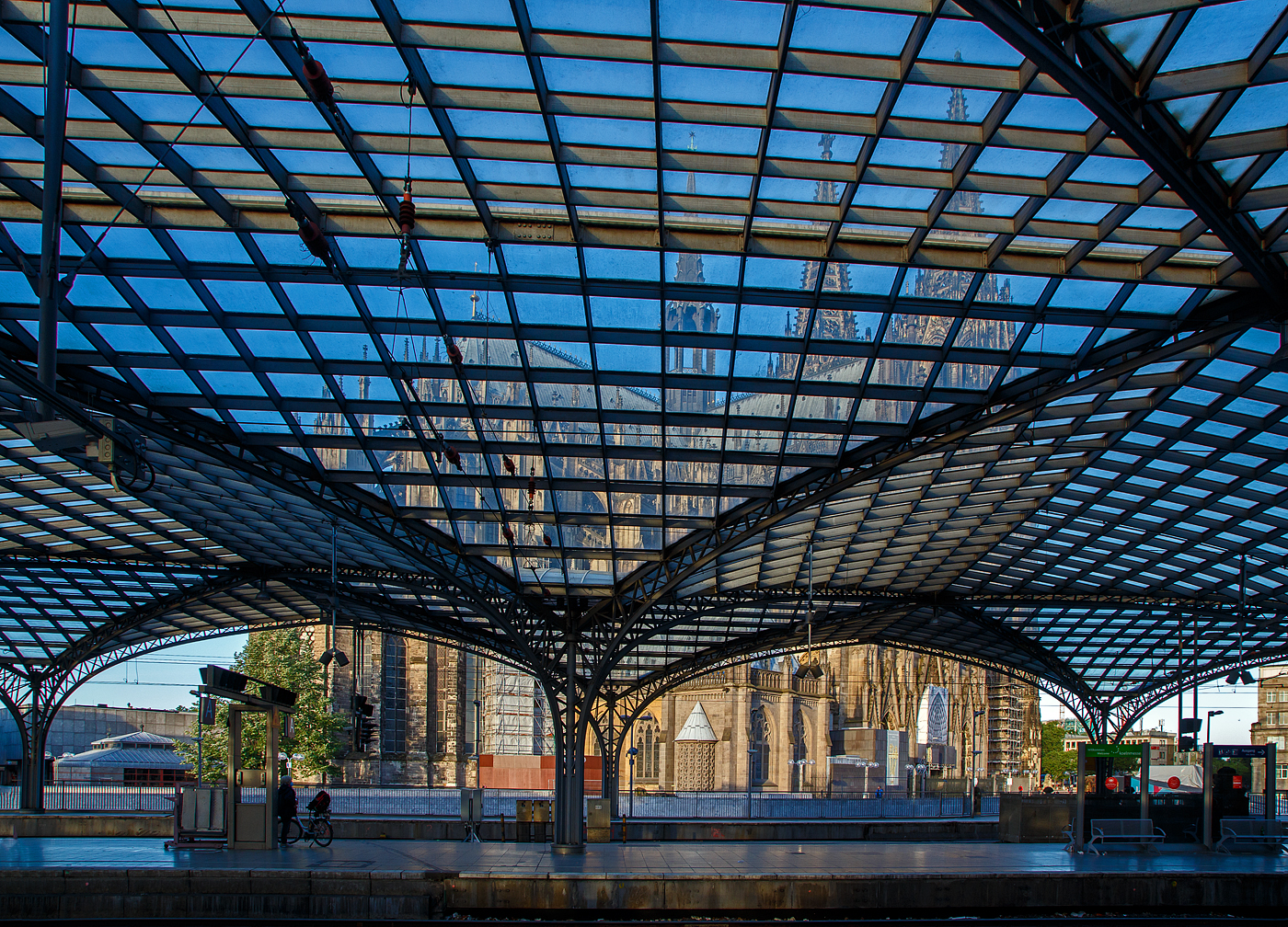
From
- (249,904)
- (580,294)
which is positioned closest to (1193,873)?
(580,294)

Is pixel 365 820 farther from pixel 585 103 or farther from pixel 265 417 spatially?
pixel 585 103

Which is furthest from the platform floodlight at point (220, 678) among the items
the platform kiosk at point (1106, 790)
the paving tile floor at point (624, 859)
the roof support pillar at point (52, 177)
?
the platform kiosk at point (1106, 790)

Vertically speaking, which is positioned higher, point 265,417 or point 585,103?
point 585,103

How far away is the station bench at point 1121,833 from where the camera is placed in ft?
107

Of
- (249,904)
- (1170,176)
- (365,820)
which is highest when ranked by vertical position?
(1170,176)

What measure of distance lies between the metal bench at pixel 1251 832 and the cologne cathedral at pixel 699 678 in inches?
690

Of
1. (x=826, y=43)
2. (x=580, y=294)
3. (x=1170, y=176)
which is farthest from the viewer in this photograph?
(x=580, y=294)

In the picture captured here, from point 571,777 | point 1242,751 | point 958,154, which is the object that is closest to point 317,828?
point 571,777

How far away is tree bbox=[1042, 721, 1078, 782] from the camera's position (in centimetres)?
13475

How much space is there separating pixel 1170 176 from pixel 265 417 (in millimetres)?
21823

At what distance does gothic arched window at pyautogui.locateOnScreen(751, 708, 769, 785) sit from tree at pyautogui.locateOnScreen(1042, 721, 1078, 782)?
53.6 m

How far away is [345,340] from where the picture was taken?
2322 centimetres

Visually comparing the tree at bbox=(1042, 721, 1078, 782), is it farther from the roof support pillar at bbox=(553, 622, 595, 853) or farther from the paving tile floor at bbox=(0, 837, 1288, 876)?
the roof support pillar at bbox=(553, 622, 595, 853)

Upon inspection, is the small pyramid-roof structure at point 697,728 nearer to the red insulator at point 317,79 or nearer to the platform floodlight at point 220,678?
the platform floodlight at point 220,678
